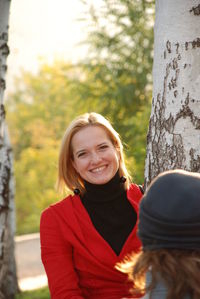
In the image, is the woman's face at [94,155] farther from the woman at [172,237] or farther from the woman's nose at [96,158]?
the woman at [172,237]

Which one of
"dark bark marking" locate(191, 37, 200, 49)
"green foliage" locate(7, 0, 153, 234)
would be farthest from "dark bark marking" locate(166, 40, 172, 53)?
"green foliage" locate(7, 0, 153, 234)

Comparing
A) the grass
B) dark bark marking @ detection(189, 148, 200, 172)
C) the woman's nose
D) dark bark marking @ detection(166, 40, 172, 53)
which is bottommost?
the grass

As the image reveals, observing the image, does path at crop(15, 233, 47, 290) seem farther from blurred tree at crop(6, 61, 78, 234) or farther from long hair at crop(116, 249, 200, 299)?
Answer: long hair at crop(116, 249, 200, 299)

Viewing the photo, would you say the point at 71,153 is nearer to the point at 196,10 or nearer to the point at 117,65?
the point at 196,10

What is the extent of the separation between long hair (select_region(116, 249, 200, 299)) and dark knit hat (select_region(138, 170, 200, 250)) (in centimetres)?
3

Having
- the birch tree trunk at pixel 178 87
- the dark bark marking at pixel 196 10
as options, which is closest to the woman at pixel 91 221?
the birch tree trunk at pixel 178 87

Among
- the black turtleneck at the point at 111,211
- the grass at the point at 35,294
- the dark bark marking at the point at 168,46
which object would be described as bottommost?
the grass at the point at 35,294

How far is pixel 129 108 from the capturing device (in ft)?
41.0

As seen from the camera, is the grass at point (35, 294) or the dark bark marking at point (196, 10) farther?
the grass at point (35, 294)

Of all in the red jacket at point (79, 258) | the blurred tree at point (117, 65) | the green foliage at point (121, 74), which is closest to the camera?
the red jacket at point (79, 258)

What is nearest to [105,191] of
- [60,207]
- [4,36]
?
[60,207]

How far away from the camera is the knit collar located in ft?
10.8

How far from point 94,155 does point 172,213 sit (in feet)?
4.64

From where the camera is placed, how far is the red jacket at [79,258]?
310 cm
